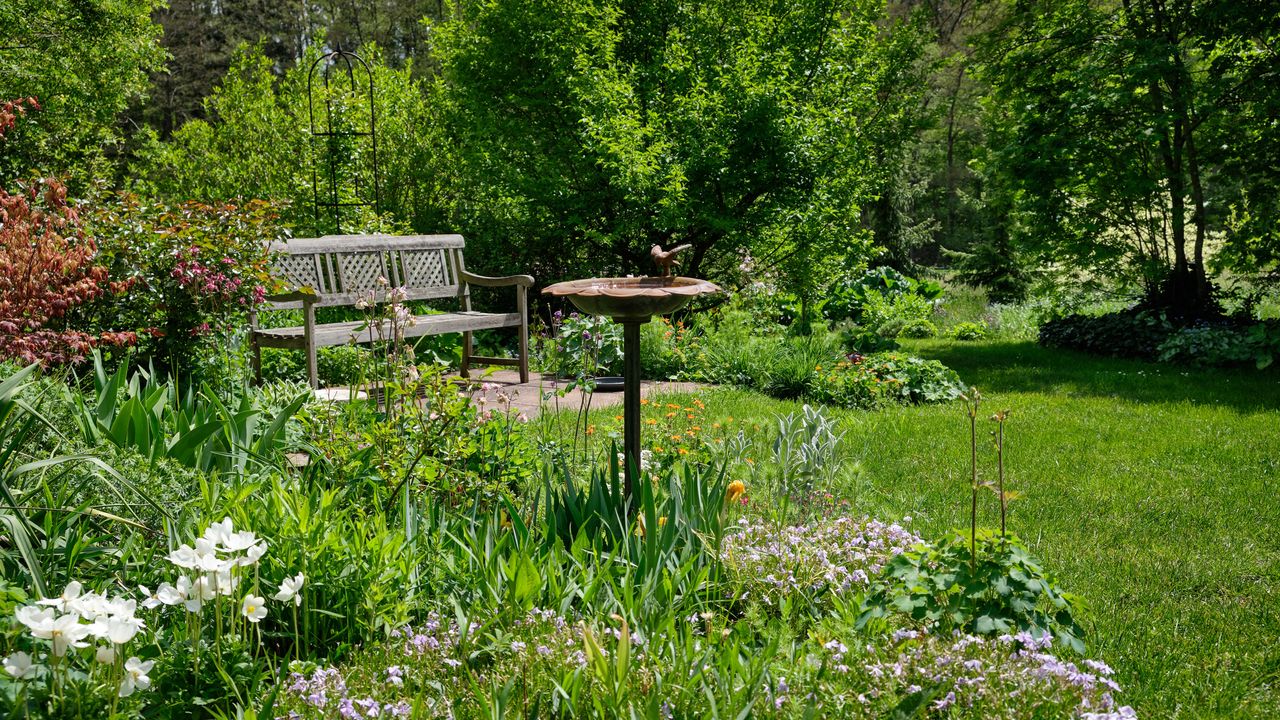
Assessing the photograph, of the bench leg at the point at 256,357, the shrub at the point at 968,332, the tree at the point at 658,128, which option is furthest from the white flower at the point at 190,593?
the shrub at the point at 968,332

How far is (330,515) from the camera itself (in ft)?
8.33

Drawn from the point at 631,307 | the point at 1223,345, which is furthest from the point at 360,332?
the point at 1223,345

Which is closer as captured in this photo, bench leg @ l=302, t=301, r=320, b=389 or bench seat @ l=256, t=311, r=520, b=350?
bench leg @ l=302, t=301, r=320, b=389

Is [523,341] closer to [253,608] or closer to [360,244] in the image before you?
[360,244]

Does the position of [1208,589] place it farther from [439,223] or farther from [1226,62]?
[439,223]

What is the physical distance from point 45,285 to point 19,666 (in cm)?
327

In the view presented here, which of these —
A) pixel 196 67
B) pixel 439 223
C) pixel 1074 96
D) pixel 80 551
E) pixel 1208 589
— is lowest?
pixel 1208 589

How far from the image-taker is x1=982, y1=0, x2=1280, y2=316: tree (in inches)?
362

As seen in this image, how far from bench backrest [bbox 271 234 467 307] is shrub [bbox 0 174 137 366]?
4.34 feet

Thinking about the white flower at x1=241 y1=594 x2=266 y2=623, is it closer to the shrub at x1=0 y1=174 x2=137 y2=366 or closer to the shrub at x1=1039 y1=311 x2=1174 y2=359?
the shrub at x1=0 y1=174 x2=137 y2=366

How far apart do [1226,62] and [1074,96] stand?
4.85 ft

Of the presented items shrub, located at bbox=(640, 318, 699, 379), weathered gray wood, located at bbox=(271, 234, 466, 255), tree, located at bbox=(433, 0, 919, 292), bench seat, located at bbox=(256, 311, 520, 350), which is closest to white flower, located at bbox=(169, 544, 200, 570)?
bench seat, located at bbox=(256, 311, 520, 350)

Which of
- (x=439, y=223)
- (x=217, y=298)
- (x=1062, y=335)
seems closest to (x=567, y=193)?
(x=439, y=223)

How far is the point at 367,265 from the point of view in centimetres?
691
